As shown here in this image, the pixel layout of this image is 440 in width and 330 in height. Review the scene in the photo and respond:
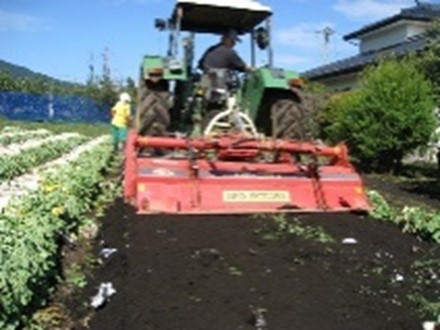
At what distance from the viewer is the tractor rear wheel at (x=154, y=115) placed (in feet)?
34.0

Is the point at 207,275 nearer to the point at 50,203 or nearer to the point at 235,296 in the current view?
the point at 235,296

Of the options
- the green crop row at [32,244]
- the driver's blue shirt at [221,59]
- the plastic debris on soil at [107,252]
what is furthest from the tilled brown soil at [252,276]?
the driver's blue shirt at [221,59]

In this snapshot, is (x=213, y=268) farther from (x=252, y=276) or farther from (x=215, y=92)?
(x=215, y=92)

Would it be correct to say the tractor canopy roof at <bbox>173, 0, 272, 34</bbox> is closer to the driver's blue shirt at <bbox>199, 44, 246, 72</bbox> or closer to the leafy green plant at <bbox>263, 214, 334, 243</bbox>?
the driver's blue shirt at <bbox>199, 44, 246, 72</bbox>

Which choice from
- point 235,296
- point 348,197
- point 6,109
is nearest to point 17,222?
point 235,296

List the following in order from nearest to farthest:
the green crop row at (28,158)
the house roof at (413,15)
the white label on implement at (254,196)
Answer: the white label on implement at (254,196) < the green crop row at (28,158) < the house roof at (413,15)

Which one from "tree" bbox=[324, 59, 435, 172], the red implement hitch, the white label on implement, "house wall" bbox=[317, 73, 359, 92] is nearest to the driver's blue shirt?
the red implement hitch

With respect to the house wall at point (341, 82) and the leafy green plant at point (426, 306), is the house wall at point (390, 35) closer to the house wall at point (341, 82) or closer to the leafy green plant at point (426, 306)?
the house wall at point (341, 82)

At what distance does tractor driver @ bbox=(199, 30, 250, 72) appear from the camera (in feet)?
34.1

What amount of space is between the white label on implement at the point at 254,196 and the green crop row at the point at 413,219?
128cm

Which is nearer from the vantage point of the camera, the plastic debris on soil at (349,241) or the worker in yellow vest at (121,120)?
the plastic debris on soil at (349,241)

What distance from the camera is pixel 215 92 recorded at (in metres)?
10.3

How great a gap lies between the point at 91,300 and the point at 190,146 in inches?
119

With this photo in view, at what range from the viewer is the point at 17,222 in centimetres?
625
